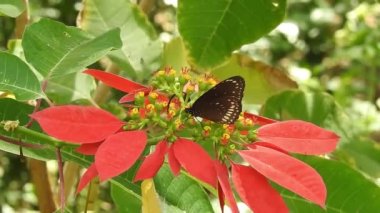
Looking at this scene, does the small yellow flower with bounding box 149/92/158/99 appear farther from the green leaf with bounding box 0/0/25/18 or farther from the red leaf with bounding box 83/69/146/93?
the green leaf with bounding box 0/0/25/18

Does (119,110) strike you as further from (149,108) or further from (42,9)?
(42,9)

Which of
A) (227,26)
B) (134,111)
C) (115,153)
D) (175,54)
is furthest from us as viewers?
(175,54)

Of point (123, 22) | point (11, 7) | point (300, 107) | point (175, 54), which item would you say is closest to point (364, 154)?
point (300, 107)

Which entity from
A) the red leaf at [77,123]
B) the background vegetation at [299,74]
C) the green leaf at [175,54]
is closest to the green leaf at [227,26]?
the background vegetation at [299,74]

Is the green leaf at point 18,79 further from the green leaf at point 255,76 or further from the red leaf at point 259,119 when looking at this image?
the green leaf at point 255,76

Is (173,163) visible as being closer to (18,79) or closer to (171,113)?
(171,113)

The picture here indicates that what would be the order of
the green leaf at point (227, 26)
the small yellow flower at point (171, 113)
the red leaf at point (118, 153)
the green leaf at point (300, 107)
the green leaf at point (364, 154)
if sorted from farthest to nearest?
1. the green leaf at point (364, 154)
2. the green leaf at point (300, 107)
3. the green leaf at point (227, 26)
4. the small yellow flower at point (171, 113)
5. the red leaf at point (118, 153)

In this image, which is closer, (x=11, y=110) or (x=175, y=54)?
(x=11, y=110)
